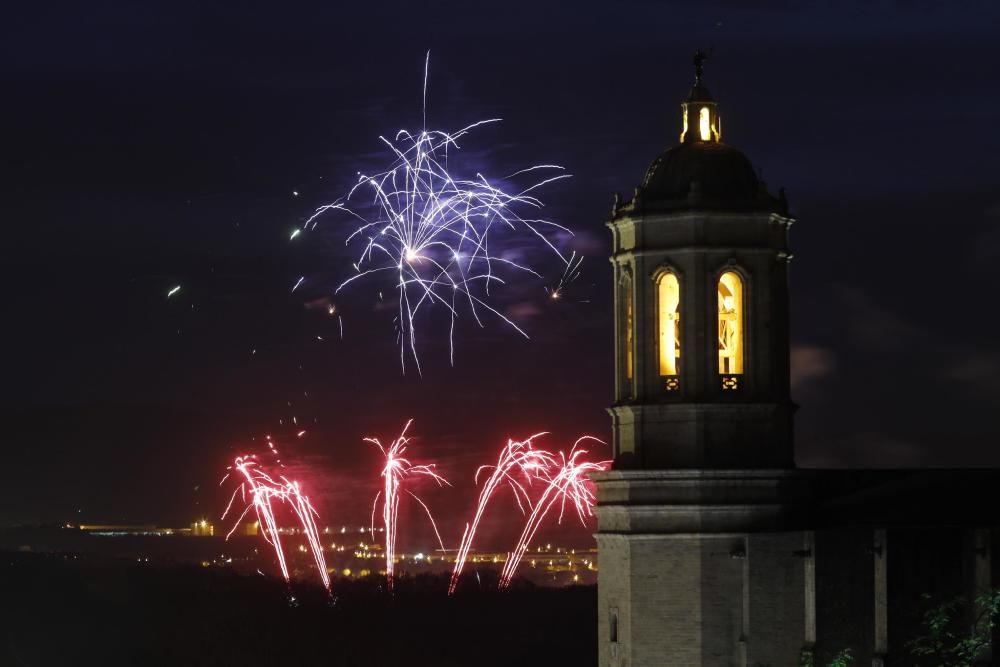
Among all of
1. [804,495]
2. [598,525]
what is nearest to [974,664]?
[804,495]

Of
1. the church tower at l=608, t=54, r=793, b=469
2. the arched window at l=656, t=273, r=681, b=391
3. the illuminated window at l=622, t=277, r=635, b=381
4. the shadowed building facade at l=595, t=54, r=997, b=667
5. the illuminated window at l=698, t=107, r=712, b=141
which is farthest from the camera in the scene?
the illuminated window at l=698, t=107, r=712, b=141

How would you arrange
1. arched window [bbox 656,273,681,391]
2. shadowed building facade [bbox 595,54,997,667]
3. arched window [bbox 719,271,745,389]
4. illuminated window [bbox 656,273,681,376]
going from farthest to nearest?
illuminated window [bbox 656,273,681,376] → arched window [bbox 656,273,681,391] → arched window [bbox 719,271,745,389] → shadowed building facade [bbox 595,54,997,667]

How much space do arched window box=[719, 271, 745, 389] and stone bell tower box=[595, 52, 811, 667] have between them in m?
0.04

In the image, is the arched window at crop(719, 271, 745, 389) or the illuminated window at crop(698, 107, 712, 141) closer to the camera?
the arched window at crop(719, 271, 745, 389)

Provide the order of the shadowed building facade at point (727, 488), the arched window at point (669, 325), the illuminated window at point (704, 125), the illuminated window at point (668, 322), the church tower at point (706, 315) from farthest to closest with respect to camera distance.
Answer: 1. the illuminated window at point (704, 125)
2. the illuminated window at point (668, 322)
3. the arched window at point (669, 325)
4. the church tower at point (706, 315)
5. the shadowed building facade at point (727, 488)

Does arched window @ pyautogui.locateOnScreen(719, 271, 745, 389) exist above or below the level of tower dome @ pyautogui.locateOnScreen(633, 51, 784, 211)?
below

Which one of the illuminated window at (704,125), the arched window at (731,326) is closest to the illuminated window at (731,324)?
the arched window at (731,326)

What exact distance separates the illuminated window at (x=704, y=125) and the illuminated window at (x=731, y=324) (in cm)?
354

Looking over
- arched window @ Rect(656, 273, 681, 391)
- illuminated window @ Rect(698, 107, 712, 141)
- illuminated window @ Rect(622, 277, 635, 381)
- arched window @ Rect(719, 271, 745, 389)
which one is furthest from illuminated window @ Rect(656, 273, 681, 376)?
illuminated window @ Rect(698, 107, 712, 141)

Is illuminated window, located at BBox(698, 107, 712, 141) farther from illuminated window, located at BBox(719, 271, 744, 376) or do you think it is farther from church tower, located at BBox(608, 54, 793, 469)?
illuminated window, located at BBox(719, 271, 744, 376)

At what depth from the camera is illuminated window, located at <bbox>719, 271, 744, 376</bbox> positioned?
6149 centimetres

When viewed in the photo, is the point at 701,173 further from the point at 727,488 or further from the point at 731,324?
the point at 727,488

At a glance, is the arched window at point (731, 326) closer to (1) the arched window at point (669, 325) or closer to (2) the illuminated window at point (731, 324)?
(2) the illuminated window at point (731, 324)

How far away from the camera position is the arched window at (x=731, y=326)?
Answer: 2419 inches
